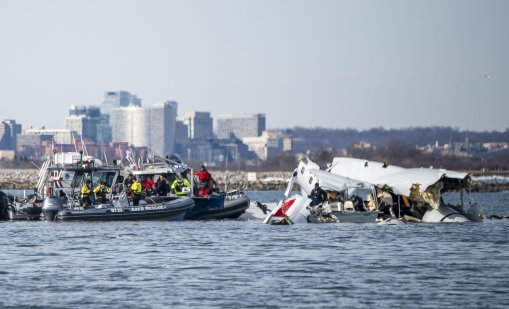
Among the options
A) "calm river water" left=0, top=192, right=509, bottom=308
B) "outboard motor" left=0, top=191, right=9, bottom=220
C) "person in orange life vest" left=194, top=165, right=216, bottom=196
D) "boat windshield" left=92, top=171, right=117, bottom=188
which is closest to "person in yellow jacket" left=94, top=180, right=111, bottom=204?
"boat windshield" left=92, top=171, right=117, bottom=188

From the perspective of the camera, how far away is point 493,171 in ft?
618

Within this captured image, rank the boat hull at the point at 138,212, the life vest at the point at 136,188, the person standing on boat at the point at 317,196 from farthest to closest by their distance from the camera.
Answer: the person standing on boat at the point at 317,196
the life vest at the point at 136,188
the boat hull at the point at 138,212

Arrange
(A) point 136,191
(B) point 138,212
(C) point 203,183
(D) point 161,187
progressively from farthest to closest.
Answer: (C) point 203,183 < (D) point 161,187 < (A) point 136,191 < (B) point 138,212

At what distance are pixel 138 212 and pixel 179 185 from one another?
451cm

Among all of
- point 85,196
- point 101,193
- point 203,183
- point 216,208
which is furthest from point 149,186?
point 85,196

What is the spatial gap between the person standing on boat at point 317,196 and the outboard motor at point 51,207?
34.2 ft

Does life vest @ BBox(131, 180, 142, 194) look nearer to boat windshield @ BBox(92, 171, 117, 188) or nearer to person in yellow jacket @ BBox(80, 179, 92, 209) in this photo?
person in yellow jacket @ BBox(80, 179, 92, 209)

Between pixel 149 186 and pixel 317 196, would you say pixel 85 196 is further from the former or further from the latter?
pixel 317 196

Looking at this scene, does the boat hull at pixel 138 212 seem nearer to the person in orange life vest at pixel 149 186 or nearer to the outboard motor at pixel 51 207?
the outboard motor at pixel 51 207

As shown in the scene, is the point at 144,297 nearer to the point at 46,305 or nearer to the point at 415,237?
the point at 46,305

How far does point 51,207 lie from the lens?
53531 mm

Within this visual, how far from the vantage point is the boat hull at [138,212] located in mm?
53469

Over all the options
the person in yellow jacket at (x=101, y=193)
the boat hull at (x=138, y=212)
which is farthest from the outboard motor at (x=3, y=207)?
the boat hull at (x=138, y=212)

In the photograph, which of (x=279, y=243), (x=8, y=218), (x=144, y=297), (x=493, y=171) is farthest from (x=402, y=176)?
(x=493, y=171)
